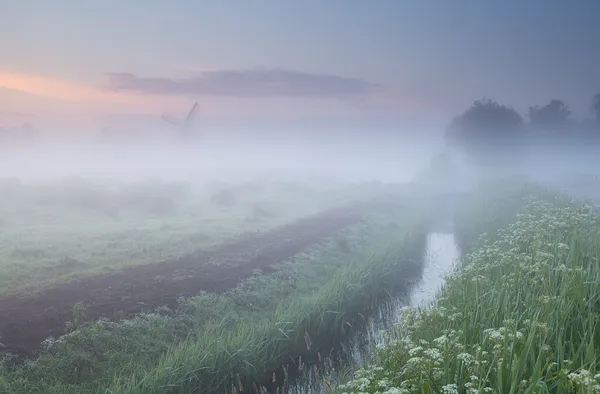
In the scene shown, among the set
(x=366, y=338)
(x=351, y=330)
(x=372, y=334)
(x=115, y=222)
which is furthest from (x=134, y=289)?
(x=115, y=222)

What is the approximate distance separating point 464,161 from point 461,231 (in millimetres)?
77259

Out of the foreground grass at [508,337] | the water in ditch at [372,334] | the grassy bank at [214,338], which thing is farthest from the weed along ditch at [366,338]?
the foreground grass at [508,337]

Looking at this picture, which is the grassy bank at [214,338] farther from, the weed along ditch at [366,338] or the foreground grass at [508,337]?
the foreground grass at [508,337]

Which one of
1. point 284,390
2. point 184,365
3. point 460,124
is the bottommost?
point 284,390

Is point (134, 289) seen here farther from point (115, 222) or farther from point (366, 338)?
point (115, 222)

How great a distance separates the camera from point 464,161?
112812 millimetres

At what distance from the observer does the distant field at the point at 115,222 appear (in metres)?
24.1

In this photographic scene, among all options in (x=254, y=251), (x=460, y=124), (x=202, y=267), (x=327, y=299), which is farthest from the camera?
(x=460, y=124)

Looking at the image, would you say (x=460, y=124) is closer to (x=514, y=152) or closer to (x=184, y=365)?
(x=514, y=152)

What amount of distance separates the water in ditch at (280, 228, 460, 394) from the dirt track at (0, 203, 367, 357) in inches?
304

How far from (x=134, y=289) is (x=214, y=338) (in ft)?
26.5

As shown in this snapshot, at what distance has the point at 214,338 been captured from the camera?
1429 cm

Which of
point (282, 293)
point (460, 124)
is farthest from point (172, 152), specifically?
point (282, 293)

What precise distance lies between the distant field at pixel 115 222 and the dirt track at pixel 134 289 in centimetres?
149
